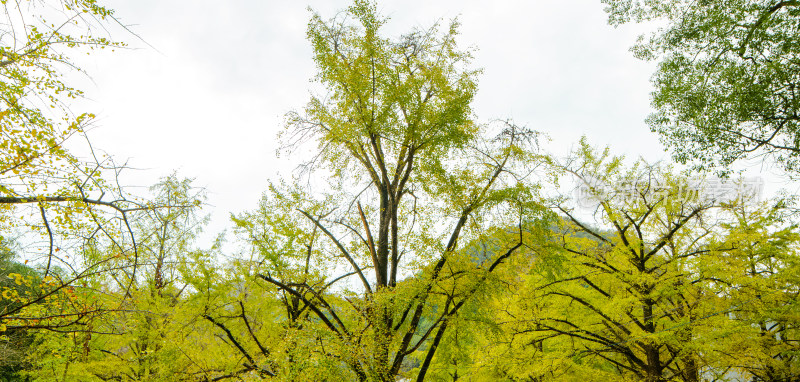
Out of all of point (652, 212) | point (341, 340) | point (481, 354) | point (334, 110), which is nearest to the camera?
point (341, 340)

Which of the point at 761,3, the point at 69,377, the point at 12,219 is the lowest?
the point at 69,377

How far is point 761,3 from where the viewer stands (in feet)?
24.2

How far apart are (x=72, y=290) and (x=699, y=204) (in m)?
13.5

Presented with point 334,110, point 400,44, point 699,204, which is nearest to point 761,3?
point 699,204

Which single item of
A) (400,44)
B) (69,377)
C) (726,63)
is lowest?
(69,377)

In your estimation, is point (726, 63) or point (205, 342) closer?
point (726, 63)

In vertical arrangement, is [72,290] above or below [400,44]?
below

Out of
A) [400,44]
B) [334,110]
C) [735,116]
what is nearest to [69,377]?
[334,110]

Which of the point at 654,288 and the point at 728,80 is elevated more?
the point at 728,80

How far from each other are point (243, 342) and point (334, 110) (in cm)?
654

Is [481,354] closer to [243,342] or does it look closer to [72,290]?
[243,342]

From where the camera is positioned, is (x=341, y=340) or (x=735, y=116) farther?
(x=341, y=340)

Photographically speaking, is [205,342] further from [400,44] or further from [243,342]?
[400,44]

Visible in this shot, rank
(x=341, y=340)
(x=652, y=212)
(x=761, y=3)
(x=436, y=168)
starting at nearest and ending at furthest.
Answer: (x=761, y=3) → (x=341, y=340) → (x=436, y=168) → (x=652, y=212)
